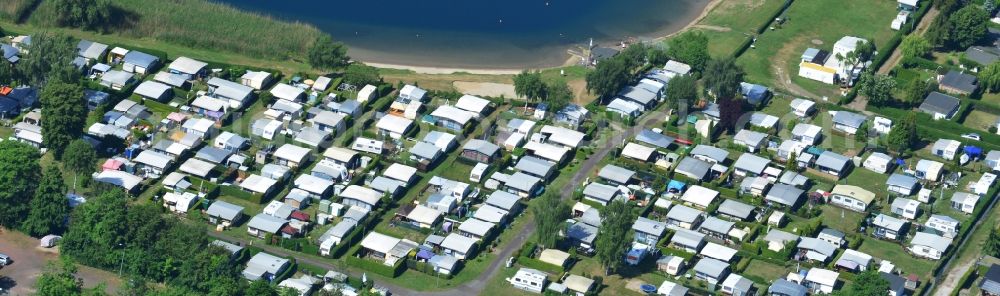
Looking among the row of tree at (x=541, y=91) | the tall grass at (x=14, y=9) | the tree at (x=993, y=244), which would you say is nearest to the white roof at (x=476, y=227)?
the row of tree at (x=541, y=91)

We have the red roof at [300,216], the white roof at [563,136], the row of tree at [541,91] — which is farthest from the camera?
the row of tree at [541,91]

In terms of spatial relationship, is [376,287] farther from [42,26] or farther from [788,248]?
[42,26]

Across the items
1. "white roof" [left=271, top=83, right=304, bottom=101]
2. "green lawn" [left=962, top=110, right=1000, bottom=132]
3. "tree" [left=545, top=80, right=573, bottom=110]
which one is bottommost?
"green lawn" [left=962, top=110, right=1000, bottom=132]

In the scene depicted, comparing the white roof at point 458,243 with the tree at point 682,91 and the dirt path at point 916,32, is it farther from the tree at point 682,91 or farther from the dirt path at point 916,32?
the dirt path at point 916,32

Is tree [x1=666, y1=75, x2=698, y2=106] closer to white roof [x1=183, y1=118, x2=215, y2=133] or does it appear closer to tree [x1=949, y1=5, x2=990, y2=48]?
tree [x1=949, y1=5, x2=990, y2=48]

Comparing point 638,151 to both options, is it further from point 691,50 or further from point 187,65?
point 187,65

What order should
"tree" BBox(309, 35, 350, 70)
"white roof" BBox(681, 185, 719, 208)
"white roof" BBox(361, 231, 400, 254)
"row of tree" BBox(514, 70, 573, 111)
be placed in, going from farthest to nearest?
"tree" BBox(309, 35, 350, 70) < "row of tree" BBox(514, 70, 573, 111) < "white roof" BBox(681, 185, 719, 208) < "white roof" BBox(361, 231, 400, 254)

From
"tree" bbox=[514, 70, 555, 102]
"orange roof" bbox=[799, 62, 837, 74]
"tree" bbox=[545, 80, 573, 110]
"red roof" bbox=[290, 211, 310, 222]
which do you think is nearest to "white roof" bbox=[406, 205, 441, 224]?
"red roof" bbox=[290, 211, 310, 222]

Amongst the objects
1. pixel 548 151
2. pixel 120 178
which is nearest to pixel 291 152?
pixel 120 178
